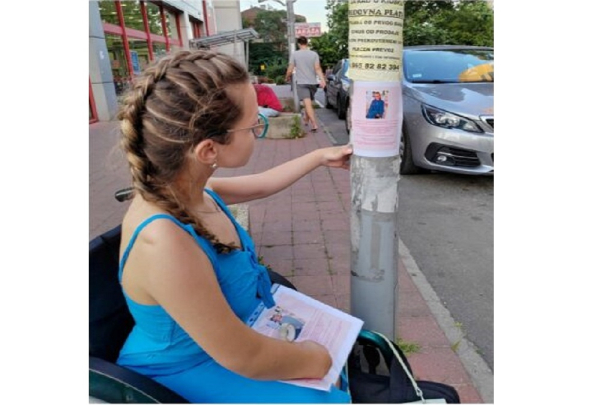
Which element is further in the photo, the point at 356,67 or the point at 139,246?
the point at 356,67

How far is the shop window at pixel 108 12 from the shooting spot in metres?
9.57

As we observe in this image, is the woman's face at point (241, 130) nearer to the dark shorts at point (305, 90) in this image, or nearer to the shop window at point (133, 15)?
the dark shorts at point (305, 90)

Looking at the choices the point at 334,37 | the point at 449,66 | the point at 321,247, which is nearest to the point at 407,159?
the point at 449,66

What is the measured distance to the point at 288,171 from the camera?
174cm

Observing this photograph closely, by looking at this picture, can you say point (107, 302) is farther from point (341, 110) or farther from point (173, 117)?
point (341, 110)

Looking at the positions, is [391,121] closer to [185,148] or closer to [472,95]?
[185,148]

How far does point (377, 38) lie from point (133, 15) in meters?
11.9

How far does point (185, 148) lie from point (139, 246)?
0.91 feet

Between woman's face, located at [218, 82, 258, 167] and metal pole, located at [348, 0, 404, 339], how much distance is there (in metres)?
0.33

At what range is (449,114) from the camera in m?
4.59

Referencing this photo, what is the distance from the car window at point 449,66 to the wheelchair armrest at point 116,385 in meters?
5.06

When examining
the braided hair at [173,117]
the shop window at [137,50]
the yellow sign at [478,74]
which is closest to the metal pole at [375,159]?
the braided hair at [173,117]

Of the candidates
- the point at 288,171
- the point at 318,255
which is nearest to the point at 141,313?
the point at 288,171

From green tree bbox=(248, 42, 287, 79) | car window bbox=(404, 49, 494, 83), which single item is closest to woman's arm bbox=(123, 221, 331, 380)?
car window bbox=(404, 49, 494, 83)
